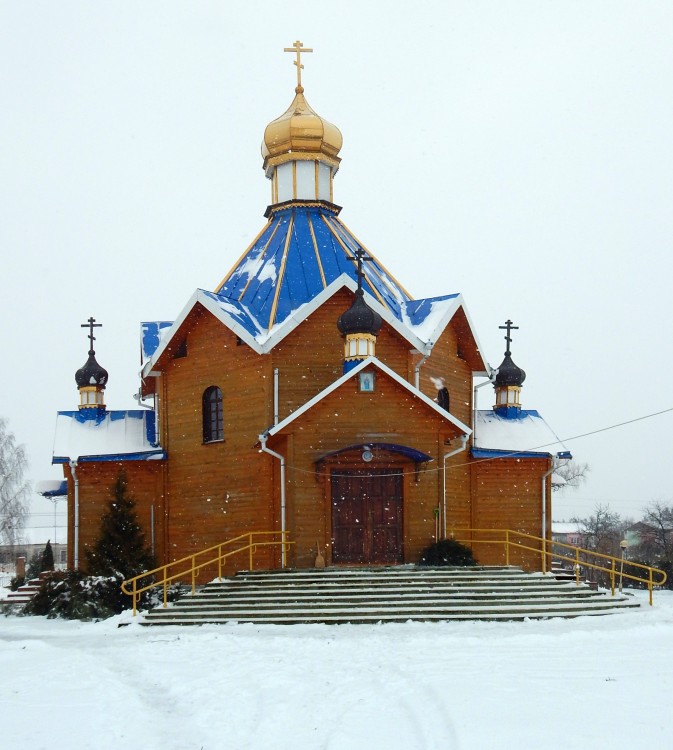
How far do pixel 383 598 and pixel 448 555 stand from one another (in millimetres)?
2422

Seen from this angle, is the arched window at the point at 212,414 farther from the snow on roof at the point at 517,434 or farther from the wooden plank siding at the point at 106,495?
the snow on roof at the point at 517,434

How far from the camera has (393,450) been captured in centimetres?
1753

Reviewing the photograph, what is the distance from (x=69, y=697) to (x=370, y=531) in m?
8.74

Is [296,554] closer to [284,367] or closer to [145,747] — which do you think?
[284,367]

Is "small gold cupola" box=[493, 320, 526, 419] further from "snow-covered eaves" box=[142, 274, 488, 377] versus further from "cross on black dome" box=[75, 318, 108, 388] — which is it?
"cross on black dome" box=[75, 318, 108, 388]

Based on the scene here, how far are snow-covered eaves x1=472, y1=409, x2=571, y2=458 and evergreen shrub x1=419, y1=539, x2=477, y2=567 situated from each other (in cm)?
399

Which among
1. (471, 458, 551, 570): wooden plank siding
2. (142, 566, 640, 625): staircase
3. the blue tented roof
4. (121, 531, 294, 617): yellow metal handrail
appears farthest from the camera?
(471, 458, 551, 570): wooden plank siding

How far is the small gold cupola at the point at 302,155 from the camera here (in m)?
22.8

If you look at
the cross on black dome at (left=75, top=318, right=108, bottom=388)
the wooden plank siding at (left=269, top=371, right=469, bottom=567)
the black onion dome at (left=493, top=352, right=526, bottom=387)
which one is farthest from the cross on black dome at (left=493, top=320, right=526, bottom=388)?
the cross on black dome at (left=75, top=318, right=108, bottom=388)

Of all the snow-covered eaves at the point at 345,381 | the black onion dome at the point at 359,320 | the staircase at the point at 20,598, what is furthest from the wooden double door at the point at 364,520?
the staircase at the point at 20,598

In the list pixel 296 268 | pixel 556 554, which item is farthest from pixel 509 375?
pixel 296 268

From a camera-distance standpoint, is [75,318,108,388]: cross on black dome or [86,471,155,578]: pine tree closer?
[86,471,155,578]: pine tree

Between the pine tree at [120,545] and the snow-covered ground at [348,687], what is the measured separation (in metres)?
3.66

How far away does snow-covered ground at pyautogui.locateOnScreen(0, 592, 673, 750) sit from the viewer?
7773mm
